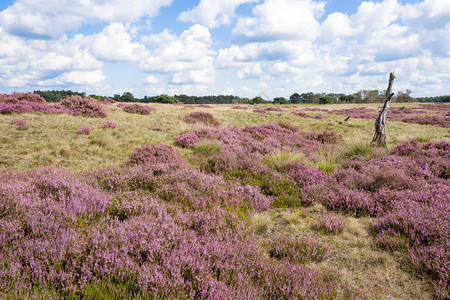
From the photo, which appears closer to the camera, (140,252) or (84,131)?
(140,252)

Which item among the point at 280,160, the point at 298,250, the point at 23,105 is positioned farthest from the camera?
the point at 23,105

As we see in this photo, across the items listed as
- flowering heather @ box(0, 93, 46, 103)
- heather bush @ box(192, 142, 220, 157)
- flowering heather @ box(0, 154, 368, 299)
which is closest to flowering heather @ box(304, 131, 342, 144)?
heather bush @ box(192, 142, 220, 157)

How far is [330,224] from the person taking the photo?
3928mm

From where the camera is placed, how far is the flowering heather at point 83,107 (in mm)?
15947

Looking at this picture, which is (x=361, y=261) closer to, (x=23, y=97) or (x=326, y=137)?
(x=326, y=137)

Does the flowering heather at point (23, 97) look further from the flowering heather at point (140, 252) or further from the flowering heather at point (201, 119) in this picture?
the flowering heather at point (140, 252)

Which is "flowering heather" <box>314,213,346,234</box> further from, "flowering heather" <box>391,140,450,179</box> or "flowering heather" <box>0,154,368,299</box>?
"flowering heather" <box>391,140,450,179</box>

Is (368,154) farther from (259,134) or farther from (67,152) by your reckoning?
(67,152)

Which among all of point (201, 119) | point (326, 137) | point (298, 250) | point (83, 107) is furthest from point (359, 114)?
point (298, 250)

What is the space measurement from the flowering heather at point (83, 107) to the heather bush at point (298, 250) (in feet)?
53.0

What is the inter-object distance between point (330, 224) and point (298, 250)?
3.72 feet

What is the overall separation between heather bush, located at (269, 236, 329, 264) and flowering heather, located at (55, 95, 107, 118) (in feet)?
53.0

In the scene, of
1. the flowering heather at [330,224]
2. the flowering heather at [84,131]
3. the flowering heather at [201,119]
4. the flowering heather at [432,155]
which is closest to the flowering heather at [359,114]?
the flowering heather at [201,119]

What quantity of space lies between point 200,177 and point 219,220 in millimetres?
2075
